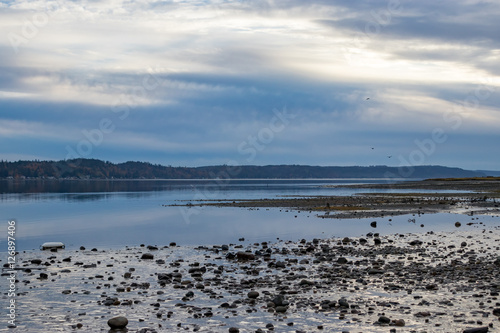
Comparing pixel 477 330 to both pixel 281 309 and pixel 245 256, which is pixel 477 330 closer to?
pixel 281 309

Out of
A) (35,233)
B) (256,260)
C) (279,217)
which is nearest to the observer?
(256,260)

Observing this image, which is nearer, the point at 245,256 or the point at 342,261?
the point at 342,261

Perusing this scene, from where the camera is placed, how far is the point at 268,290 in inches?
787

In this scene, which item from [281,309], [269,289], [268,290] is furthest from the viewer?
[269,289]

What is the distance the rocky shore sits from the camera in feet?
51.8

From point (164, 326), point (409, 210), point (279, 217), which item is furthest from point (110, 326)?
point (409, 210)

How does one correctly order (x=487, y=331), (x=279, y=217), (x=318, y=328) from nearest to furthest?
(x=487, y=331) → (x=318, y=328) → (x=279, y=217)

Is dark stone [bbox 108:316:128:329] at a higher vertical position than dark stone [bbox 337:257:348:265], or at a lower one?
lower

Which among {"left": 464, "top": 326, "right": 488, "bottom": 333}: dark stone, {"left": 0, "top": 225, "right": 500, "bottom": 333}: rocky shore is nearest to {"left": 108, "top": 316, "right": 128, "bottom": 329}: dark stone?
{"left": 0, "top": 225, "right": 500, "bottom": 333}: rocky shore

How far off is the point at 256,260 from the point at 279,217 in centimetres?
2916

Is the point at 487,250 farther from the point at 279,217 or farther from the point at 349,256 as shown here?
the point at 279,217

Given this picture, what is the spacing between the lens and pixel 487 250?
28.1m

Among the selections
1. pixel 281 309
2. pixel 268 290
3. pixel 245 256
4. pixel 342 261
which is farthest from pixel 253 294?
pixel 245 256

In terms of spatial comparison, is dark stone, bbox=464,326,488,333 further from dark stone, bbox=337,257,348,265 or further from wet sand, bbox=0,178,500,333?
dark stone, bbox=337,257,348,265
